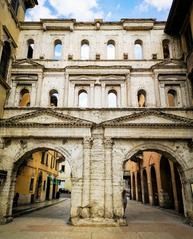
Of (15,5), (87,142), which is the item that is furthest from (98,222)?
(15,5)

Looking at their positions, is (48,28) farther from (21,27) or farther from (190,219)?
(190,219)

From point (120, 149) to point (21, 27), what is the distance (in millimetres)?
12789

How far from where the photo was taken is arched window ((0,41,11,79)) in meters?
15.0

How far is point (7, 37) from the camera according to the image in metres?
15.2

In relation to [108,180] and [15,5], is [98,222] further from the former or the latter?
[15,5]

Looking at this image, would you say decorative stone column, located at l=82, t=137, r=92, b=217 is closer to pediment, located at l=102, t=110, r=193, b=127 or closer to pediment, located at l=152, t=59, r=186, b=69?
pediment, located at l=102, t=110, r=193, b=127

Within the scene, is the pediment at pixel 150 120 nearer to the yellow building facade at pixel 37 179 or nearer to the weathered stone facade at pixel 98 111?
the weathered stone facade at pixel 98 111

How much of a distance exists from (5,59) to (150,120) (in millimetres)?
11026

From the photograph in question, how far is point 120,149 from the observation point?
1352 cm

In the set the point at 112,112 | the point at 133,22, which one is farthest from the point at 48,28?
the point at 112,112

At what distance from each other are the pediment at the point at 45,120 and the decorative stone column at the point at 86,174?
47.1 inches

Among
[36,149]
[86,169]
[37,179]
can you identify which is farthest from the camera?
[37,179]

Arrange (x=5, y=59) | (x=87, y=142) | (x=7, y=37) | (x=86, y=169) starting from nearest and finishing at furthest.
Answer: (x=86, y=169)
(x=87, y=142)
(x=7, y=37)
(x=5, y=59)

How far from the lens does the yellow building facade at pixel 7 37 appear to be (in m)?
14.5
